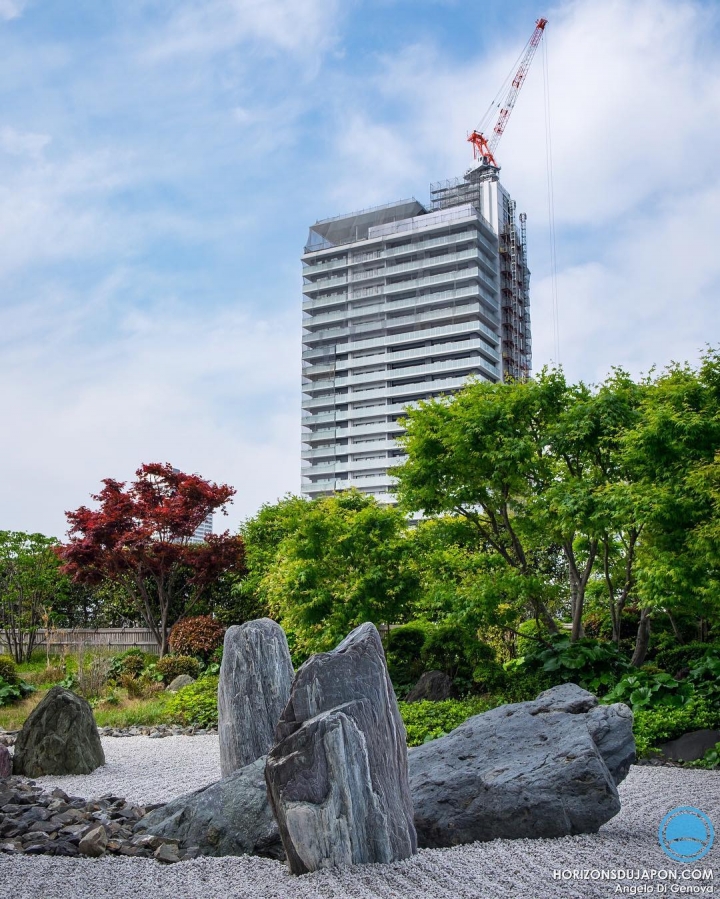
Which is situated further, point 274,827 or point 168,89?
point 168,89

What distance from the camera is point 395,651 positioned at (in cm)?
1178

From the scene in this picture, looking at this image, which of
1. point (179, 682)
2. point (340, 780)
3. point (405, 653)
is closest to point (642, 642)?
point (405, 653)

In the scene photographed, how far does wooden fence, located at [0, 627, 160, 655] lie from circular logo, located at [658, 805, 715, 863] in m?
14.9

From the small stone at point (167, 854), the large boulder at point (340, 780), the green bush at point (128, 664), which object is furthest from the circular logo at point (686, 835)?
the green bush at point (128, 664)

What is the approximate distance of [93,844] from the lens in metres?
4.08

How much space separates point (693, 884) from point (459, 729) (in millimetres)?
2139

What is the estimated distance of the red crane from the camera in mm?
83875

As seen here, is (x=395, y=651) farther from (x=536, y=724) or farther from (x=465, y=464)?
(x=536, y=724)

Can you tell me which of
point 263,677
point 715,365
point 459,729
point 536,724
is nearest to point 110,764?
point 263,677

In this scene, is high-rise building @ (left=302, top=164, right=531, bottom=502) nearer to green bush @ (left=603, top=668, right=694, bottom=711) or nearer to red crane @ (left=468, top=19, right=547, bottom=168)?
red crane @ (left=468, top=19, right=547, bottom=168)

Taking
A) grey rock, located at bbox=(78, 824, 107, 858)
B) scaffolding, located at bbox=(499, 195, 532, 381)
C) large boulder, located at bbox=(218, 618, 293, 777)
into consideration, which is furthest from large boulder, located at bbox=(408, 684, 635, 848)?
scaffolding, located at bbox=(499, 195, 532, 381)

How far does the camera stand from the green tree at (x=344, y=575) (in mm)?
10914

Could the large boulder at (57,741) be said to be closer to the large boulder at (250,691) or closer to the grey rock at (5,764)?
the grey rock at (5,764)

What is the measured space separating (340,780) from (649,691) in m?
6.44
